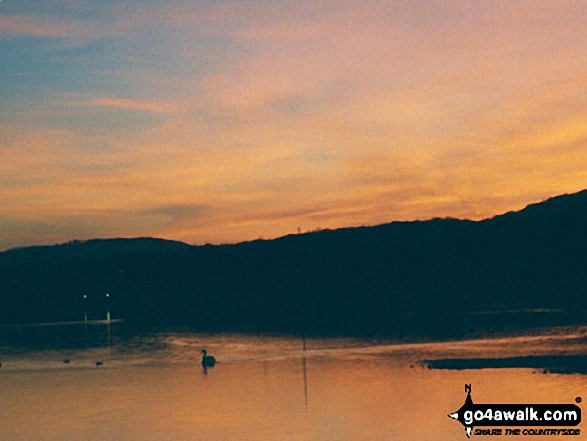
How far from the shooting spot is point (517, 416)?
6625cm

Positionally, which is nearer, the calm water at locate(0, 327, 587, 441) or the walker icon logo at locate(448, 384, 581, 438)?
the walker icon logo at locate(448, 384, 581, 438)

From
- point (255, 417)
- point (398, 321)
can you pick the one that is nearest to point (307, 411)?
point (255, 417)

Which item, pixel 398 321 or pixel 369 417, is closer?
pixel 369 417

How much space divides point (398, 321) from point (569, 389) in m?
118

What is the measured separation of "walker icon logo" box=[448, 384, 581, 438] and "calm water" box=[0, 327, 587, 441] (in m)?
1.30

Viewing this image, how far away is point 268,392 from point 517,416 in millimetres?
23032

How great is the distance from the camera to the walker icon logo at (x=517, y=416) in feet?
188

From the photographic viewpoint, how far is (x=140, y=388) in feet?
286

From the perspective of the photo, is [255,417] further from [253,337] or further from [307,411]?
[253,337]

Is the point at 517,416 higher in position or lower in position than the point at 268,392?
lower

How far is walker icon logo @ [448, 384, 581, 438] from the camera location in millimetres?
57438

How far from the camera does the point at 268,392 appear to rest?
265ft

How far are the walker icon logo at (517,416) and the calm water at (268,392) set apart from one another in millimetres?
1299

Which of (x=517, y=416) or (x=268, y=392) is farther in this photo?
(x=268, y=392)
